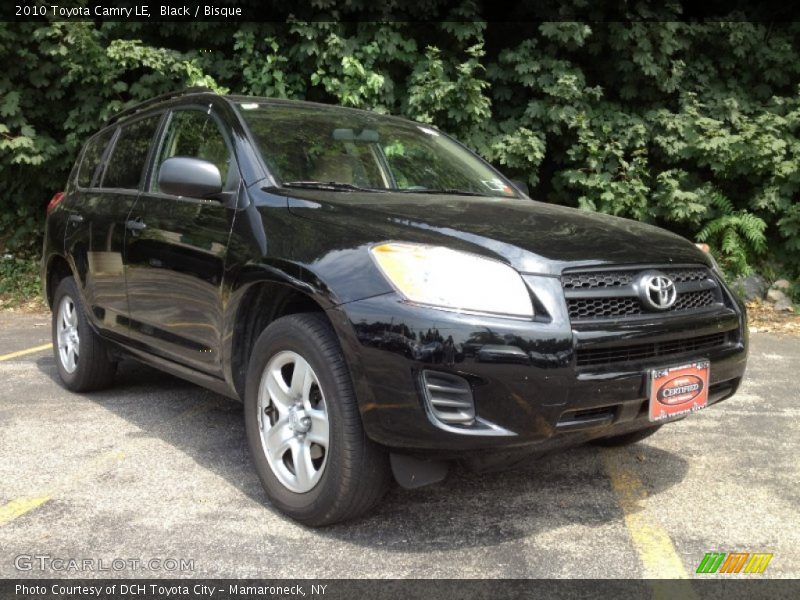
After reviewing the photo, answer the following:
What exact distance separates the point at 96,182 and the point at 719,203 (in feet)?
22.5

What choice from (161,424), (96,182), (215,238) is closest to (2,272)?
(96,182)

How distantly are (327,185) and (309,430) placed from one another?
43.5 inches

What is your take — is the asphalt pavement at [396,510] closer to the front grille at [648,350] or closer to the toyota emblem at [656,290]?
the front grille at [648,350]

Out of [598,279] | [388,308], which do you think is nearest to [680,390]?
[598,279]

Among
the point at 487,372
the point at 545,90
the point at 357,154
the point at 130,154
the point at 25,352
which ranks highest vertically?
the point at 545,90

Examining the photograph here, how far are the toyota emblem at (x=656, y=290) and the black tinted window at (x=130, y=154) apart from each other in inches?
107

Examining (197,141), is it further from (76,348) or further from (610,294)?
(610,294)

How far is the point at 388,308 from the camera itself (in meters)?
2.47

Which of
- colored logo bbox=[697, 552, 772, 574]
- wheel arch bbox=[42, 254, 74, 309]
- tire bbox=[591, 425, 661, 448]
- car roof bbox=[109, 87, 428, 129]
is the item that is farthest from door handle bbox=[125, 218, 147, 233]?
colored logo bbox=[697, 552, 772, 574]

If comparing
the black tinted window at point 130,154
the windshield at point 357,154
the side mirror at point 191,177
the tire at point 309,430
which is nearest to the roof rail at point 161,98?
the black tinted window at point 130,154

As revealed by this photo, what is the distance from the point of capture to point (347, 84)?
8.76m

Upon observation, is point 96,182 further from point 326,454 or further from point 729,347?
point 729,347

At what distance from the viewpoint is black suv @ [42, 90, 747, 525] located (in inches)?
95.8

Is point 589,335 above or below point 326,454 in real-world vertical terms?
above
